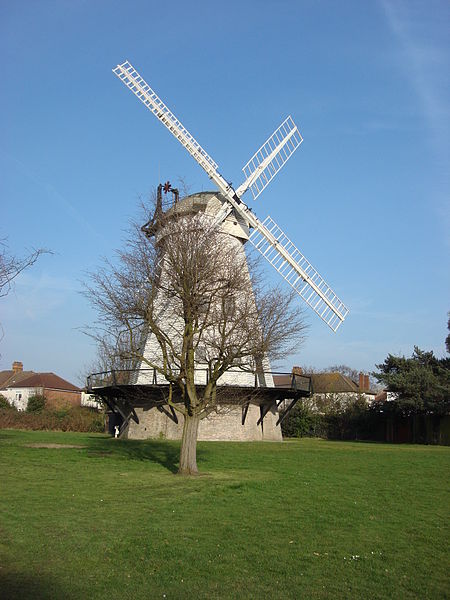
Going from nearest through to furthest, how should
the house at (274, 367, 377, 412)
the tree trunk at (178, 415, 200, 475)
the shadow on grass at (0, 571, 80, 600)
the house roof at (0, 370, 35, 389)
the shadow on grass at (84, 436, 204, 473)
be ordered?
the shadow on grass at (0, 571, 80, 600) → the tree trunk at (178, 415, 200, 475) → the shadow on grass at (84, 436, 204, 473) → the house at (274, 367, 377, 412) → the house roof at (0, 370, 35, 389)

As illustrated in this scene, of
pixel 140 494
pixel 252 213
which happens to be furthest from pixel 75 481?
pixel 252 213

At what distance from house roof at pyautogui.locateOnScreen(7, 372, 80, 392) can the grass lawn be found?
4603 cm

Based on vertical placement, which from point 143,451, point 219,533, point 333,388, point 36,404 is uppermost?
point 333,388

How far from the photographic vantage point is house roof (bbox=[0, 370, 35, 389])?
6205 centimetres

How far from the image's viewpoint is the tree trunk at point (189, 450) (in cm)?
1362

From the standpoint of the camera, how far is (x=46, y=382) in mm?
58938

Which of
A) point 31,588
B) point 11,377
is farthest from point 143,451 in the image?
point 11,377

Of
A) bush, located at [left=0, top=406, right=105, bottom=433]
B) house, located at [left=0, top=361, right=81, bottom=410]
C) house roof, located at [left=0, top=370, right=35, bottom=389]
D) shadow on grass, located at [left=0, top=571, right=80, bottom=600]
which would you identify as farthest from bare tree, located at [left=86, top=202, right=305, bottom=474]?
house roof, located at [left=0, top=370, right=35, bottom=389]

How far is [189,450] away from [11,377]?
179ft

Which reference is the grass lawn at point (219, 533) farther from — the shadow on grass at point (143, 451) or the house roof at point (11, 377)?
the house roof at point (11, 377)

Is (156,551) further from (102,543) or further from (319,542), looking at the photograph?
(319,542)

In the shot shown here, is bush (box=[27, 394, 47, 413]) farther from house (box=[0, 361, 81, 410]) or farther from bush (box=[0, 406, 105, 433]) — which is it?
house (box=[0, 361, 81, 410])

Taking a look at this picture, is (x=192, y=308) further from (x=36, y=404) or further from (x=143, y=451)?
(x=36, y=404)

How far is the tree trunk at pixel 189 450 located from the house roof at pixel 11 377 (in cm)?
5199
